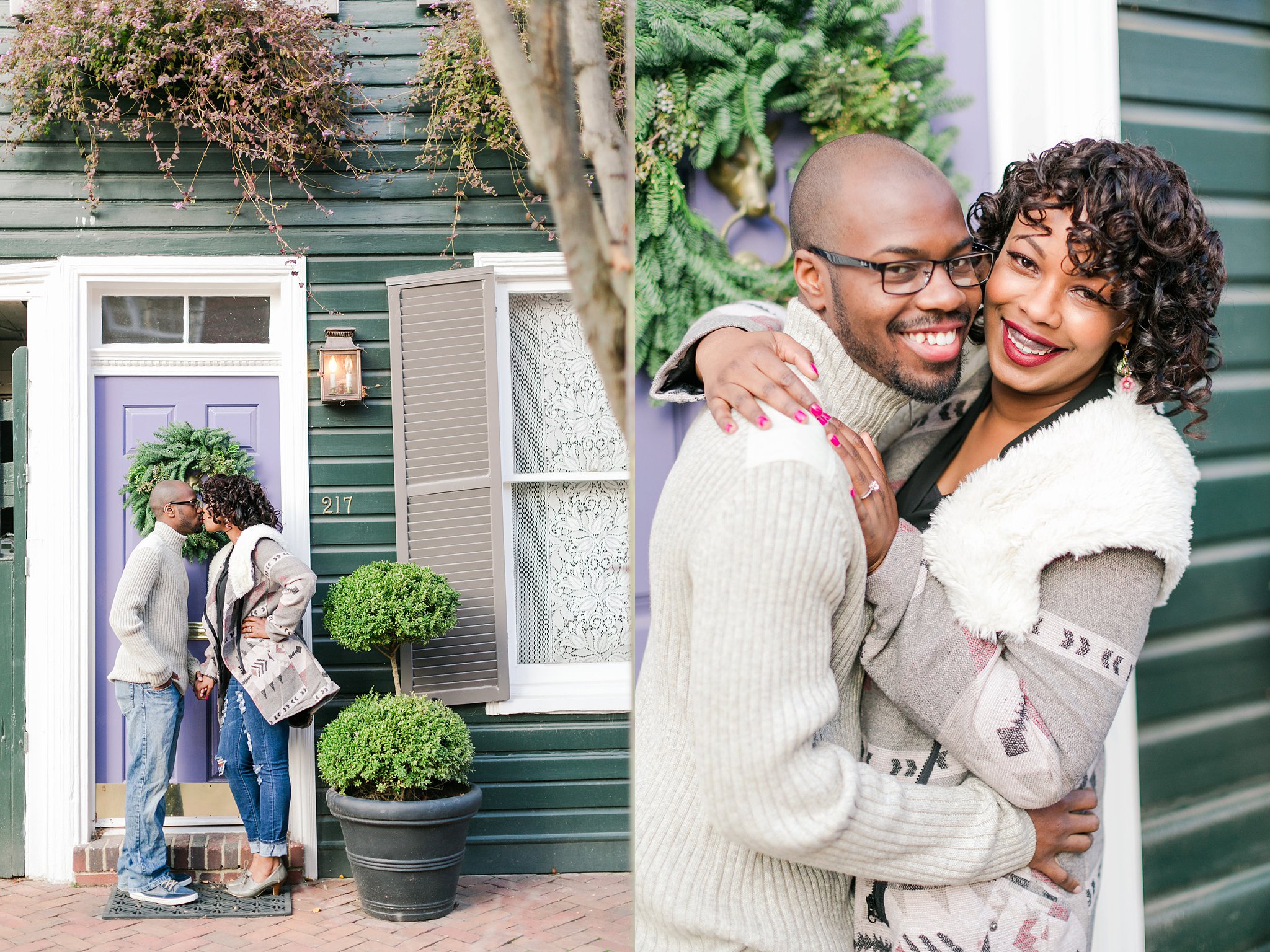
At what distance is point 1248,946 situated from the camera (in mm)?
2367

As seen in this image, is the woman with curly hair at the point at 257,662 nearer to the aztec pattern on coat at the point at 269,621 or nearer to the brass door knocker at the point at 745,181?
the aztec pattern on coat at the point at 269,621

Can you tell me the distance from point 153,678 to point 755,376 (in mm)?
4437

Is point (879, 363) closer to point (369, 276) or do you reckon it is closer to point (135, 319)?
point (369, 276)

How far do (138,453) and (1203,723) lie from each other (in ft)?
15.3

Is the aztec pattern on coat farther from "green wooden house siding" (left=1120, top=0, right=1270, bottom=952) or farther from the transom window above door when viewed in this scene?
"green wooden house siding" (left=1120, top=0, right=1270, bottom=952)

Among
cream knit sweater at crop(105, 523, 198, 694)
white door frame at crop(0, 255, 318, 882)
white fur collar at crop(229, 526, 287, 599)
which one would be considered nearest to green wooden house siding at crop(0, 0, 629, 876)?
white door frame at crop(0, 255, 318, 882)

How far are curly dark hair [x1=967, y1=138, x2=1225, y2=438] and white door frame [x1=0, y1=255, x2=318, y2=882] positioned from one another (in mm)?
4497

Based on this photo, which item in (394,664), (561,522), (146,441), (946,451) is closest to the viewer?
(946,451)

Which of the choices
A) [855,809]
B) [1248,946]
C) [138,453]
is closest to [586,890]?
[138,453]

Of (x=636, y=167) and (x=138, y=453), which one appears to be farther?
(x=138, y=453)

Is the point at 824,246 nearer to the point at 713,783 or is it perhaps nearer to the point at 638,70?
the point at 638,70

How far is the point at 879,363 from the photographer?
1410mm

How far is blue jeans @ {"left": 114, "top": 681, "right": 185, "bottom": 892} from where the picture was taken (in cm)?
486

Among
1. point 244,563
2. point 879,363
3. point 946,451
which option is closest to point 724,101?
point 879,363
